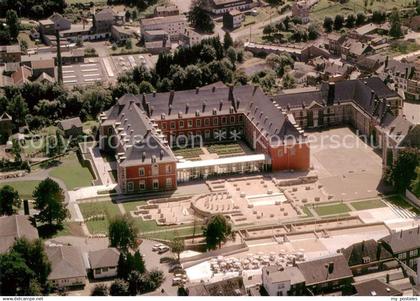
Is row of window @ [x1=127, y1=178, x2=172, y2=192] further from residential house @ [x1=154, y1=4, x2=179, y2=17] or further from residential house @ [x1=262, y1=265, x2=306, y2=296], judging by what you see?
residential house @ [x1=154, y1=4, x2=179, y2=17]

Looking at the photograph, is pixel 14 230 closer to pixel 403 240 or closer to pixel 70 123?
pixel 70 123

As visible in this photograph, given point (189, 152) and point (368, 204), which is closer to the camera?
point (368, 204)

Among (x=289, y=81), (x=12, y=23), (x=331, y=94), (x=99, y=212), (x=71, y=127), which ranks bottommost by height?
(x=99, y=212)

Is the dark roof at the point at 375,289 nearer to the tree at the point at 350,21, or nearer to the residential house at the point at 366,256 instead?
the residential house at the point at 366,256

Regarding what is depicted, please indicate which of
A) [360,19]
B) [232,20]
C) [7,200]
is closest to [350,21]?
[360,19]

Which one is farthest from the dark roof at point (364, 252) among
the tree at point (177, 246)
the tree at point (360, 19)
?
the tree at point (360, 19)

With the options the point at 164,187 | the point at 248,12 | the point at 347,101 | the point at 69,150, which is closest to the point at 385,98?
the point at 347,101

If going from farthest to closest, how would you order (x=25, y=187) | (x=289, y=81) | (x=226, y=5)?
(x=226, y=5), (x=289, y=81), (x=25, y=187)
